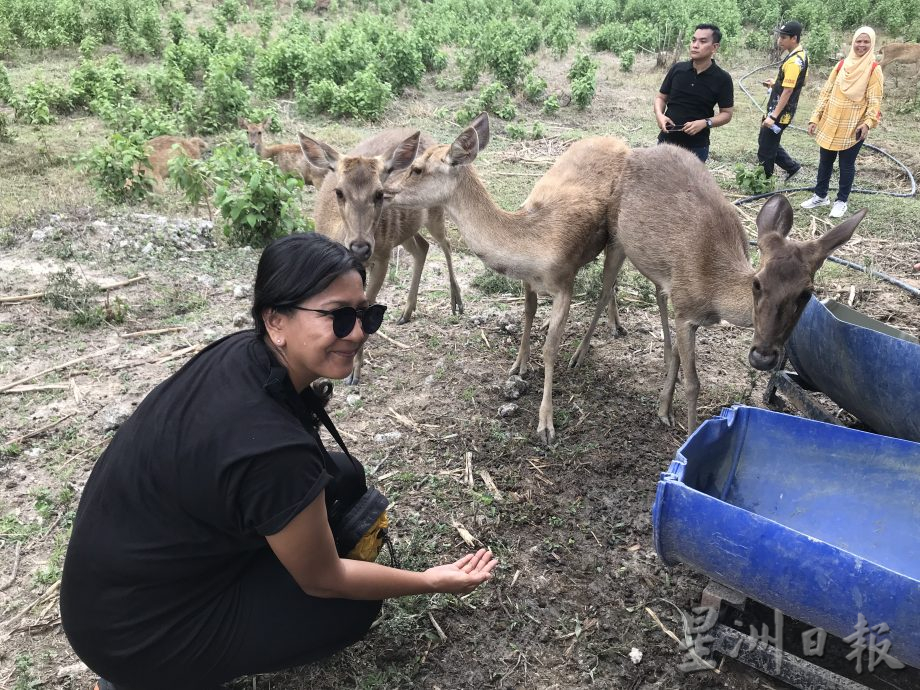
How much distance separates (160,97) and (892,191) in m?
11.6

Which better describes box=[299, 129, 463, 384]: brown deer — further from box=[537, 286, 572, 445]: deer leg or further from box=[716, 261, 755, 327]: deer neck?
box=[716, 261, 755, 327]: deer neck

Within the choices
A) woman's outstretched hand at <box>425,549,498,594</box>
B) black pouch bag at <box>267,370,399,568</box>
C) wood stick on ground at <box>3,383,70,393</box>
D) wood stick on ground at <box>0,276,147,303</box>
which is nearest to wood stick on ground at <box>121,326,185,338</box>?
wood stick on ground at <box>0,276,147,303</box>

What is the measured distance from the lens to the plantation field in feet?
10.5

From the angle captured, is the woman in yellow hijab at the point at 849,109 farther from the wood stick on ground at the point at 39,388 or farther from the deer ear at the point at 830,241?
the wood stick on ground at the point at 39,388

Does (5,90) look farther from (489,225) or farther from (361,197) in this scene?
(489,225)

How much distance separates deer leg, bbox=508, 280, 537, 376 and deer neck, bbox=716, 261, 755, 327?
138 centimetres

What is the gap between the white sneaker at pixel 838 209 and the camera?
833 cm

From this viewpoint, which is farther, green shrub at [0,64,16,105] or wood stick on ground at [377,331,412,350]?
green shrub at [0,64,16,105]

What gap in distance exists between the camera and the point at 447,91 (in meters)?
15.2

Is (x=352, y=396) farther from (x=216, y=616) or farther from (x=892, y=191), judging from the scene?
(x=892, y=191)

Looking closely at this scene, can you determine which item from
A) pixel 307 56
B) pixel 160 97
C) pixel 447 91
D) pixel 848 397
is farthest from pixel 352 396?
pixel 447 91

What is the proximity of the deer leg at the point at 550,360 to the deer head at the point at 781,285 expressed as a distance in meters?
1.30

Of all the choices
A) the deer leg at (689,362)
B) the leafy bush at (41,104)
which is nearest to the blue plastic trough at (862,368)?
the deer leg at (689,362)

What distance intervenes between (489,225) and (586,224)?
709mm
